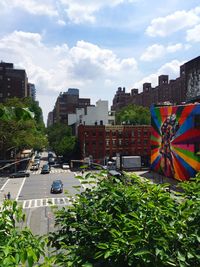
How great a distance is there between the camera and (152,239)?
16.0ft

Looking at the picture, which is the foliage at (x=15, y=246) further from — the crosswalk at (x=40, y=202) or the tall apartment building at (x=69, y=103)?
the tall apartment building at (x=69, y=103)

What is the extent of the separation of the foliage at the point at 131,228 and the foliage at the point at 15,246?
2.17ft

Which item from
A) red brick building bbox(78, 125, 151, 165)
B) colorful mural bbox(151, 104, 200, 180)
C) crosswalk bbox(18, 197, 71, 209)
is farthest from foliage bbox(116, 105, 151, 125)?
crosswalk bbox(18, 197, 71, 209)

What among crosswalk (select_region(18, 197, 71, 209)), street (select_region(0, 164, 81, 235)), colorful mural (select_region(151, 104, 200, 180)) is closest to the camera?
street (select_region(0, 164, 81, 235))

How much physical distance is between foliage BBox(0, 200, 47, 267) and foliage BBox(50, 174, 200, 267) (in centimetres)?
66

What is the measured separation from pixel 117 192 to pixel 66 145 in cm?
8279

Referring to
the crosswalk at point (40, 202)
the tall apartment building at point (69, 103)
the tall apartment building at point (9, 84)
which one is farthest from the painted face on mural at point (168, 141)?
the tall apartment building at point (69, 103)

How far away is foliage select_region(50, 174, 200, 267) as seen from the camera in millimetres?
4715

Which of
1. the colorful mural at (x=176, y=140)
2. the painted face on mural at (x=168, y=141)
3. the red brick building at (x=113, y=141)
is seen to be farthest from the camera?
the red brick building at (x=113, y=141)

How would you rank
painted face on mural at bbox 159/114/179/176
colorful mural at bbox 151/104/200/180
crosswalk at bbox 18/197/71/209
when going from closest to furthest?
crosswalk at bbox 18/197/71/209 → colorful mural at bbox 151/104/200/180 → painted face on mural at bbox 159/114/179/176

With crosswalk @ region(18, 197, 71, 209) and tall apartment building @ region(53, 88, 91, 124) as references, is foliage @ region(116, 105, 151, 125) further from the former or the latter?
crosswalk @ region(18, 197, 71, 209)

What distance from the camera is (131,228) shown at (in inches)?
207

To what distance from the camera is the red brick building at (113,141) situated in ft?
277

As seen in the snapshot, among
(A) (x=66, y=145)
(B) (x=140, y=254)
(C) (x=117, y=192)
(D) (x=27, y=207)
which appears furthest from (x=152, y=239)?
(A) (x=66, y=145)
